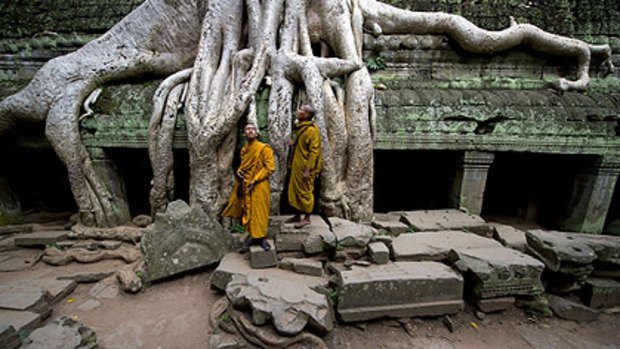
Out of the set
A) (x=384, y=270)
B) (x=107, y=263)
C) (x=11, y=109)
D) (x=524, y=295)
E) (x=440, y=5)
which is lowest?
(x=107, y=263)

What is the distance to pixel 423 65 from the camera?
15.2ft

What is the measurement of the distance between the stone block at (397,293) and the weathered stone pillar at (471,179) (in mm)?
1849

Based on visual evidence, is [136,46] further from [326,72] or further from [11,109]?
[326,72]

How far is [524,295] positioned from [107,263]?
4.64 metres

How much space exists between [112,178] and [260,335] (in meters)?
3.38

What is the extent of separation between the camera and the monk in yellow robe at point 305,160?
290 centimetres

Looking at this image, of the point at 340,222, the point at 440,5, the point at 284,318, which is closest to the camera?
the point at 284,318

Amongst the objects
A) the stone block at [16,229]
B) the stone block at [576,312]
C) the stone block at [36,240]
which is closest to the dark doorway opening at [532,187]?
the stone block at [576,312]

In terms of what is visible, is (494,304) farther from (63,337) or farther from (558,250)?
(63,337)

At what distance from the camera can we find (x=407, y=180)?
5.51 metres

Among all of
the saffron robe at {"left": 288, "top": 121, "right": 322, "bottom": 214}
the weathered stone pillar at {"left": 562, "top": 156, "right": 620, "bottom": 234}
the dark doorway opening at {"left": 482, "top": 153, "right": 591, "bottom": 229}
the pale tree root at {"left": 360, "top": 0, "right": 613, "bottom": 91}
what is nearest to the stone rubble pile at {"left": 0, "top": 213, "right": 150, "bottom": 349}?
the saffron robe at {"left": 288, "top": 121, "right": 322, "bottom": 214}

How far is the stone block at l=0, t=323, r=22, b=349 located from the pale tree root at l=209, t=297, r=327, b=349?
1333 millimetres

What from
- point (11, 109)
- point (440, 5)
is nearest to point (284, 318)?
point (11, 109)

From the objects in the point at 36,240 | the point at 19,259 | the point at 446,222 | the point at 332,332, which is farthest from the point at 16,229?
the point at 446,222
